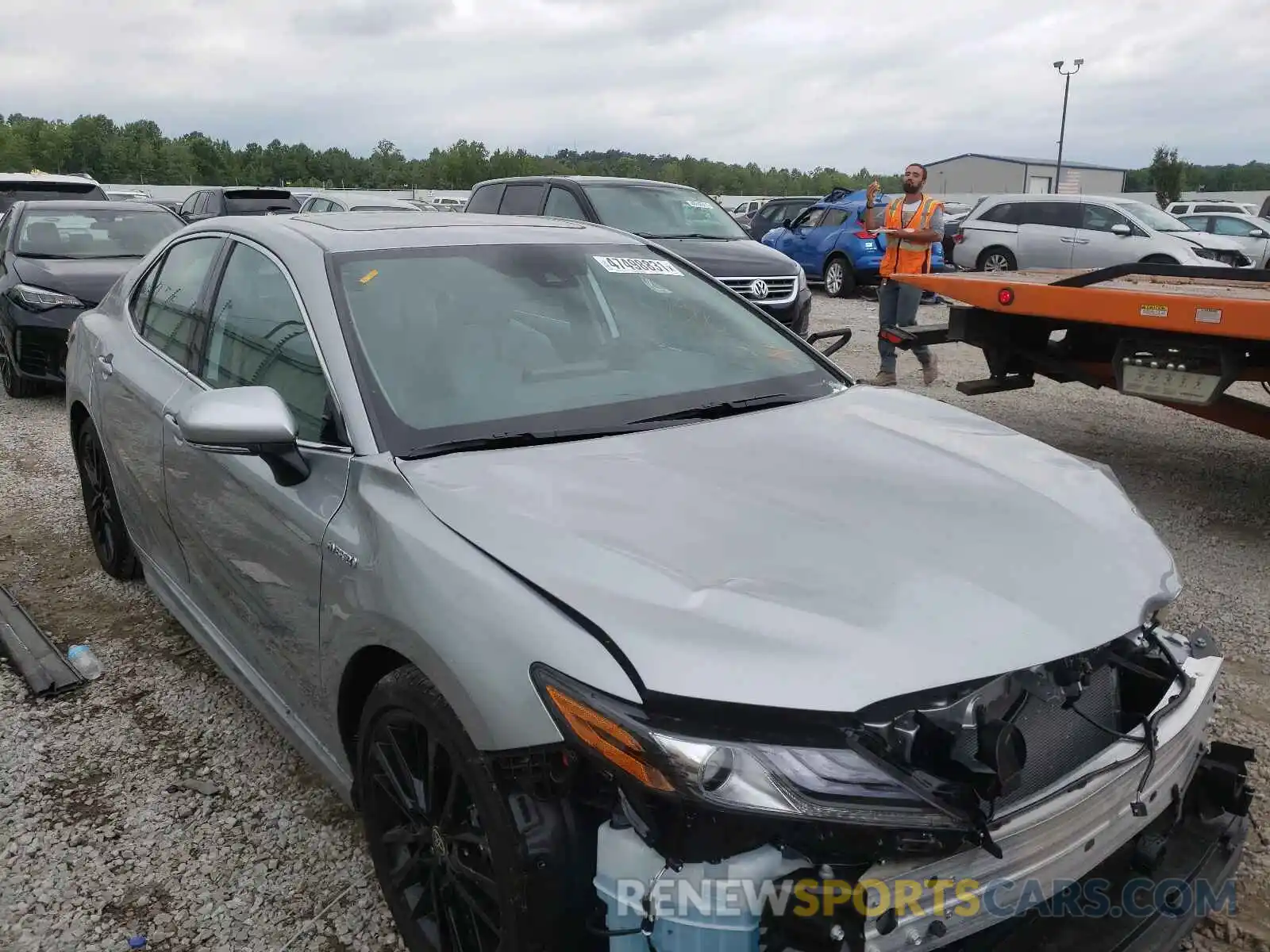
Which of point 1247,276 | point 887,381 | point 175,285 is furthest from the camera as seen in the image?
point 887,381

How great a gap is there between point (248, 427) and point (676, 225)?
832 centimetres

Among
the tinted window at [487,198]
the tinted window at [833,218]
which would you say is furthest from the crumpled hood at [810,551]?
the tinted window at [833,218]

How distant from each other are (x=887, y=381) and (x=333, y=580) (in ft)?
22.6

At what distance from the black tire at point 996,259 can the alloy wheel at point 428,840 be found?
52.8 ft

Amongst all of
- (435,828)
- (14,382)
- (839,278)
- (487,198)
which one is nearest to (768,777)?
(435,828)

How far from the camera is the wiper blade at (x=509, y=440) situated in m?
2.25

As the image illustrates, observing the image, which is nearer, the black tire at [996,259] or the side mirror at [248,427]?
the side mirror at [248,427]

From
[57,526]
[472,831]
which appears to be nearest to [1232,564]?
[472,831]

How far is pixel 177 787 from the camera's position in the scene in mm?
2986

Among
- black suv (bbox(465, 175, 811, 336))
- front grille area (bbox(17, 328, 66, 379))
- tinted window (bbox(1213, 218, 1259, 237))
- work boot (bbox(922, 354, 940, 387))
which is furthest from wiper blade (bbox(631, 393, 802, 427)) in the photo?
tinted window (bbox(1213, 218, 1259, 237))

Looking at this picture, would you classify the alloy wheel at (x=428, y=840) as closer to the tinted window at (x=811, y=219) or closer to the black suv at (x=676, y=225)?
the black suv at (x=676, y=225)

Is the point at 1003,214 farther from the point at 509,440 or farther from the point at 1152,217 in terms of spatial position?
the point at 509,440

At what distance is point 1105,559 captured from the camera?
Answer: 2053mm

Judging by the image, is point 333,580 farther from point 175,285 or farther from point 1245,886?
point 1245,886
